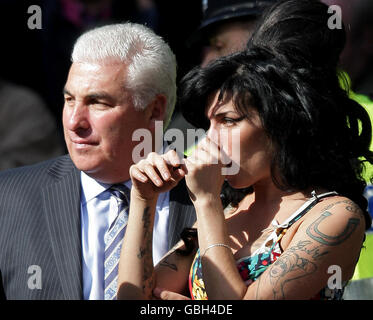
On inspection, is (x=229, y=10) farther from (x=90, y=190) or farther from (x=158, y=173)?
(x=158, y=173)

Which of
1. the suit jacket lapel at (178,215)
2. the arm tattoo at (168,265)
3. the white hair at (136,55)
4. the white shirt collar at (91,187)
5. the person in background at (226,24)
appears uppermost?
the person in background at (226,24)

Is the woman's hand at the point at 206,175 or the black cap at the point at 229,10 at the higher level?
the black cap at the point at 229,10

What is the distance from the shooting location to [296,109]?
273 cm

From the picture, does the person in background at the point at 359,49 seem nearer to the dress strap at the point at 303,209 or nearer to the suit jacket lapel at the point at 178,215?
the suit jacket lapel at the point at 178,215

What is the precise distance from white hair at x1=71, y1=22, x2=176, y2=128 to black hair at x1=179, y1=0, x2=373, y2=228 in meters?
0.58

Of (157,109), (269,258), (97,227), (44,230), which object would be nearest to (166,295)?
(269,258)

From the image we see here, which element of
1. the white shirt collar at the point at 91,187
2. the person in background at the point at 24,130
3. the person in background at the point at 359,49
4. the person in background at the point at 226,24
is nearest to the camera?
the white shirt collar at the point at 91,187

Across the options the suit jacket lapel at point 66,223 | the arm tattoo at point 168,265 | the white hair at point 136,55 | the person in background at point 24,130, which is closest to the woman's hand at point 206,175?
the arm tattoo at point 168,265

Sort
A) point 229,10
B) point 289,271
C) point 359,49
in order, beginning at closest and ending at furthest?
point 289,271
point 359,49
point 229,10

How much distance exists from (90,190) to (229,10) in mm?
1575

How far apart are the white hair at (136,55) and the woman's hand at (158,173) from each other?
0.77 metres

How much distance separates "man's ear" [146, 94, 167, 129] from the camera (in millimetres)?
3564

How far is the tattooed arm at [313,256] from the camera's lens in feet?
8.23

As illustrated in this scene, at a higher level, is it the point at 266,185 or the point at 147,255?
the point at 266,185
